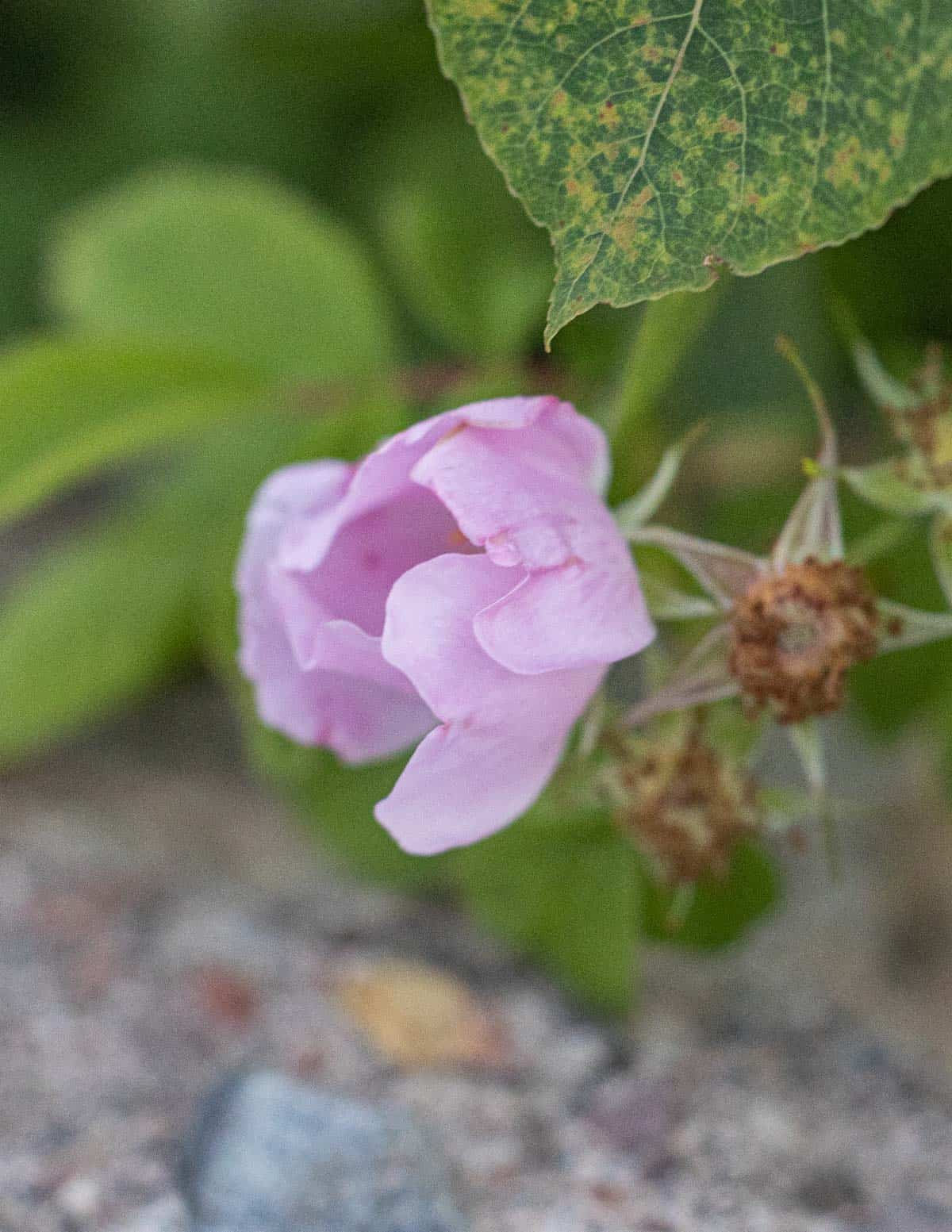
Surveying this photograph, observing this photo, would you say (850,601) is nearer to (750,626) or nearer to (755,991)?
(750,626)

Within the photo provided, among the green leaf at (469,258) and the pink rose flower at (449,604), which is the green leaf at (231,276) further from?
the pink rose flower at (449,604)

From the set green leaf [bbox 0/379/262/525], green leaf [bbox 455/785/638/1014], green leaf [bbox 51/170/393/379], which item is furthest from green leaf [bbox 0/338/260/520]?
green leaf [bbox 455/785/638/1014]

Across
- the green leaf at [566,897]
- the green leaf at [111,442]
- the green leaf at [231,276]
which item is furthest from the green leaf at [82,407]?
the green leaf at [566,897]

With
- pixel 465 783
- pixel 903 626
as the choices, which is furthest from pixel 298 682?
pixel 903 626

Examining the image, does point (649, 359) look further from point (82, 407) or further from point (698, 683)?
point (82, 407)

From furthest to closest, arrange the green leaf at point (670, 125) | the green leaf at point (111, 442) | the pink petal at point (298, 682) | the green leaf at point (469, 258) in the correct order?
the green leaf at point (469, 258) → the green leaf at point (111, 442) → the pink petal at point (298, 682) → the green leaf at point (670, 125)

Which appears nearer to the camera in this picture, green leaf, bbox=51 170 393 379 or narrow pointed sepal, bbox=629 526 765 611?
narrow pointed sepal, bbox=629 526 765 611

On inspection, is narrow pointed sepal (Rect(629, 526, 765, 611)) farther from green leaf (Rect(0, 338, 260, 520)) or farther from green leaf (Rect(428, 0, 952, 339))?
green leaf (Rect(0, 338, 260, 520))
